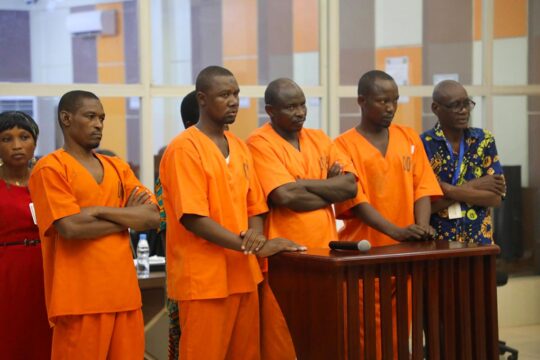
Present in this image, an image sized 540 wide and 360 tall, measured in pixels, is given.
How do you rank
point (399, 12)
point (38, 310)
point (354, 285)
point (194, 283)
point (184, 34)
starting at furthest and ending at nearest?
1. point (399, 12)
2. point (184, 34)
3. point (38, 310)
4. point (194, 283)
5. point (354, 285)

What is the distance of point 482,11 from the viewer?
750 centimetres

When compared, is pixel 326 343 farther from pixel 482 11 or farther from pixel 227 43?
pixel 482 11

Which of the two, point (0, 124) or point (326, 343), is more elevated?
point (0, 124)

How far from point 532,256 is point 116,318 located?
489cm

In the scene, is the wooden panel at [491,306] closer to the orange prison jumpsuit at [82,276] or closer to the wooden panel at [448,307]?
the wooden panel at [448,307]

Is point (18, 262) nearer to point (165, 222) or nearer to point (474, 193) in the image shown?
point (165, 222)

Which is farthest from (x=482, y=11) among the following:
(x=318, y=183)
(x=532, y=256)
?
(x=318, y=183)

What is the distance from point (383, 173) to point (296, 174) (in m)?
0.56

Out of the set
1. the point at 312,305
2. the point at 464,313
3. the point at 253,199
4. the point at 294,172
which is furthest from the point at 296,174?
the point at 464,313

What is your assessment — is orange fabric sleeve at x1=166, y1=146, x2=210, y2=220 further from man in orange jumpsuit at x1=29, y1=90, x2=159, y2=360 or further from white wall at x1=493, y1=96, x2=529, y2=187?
white wall at x1=493, y1=96, x2=529, y2=187

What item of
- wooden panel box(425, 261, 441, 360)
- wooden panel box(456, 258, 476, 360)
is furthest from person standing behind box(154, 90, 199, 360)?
wooden panel box(456, 258, 476, 360)

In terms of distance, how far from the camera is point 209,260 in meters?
3.83

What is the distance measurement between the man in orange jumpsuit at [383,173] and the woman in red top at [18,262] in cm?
151

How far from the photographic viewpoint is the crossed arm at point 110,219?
367 centimetres
